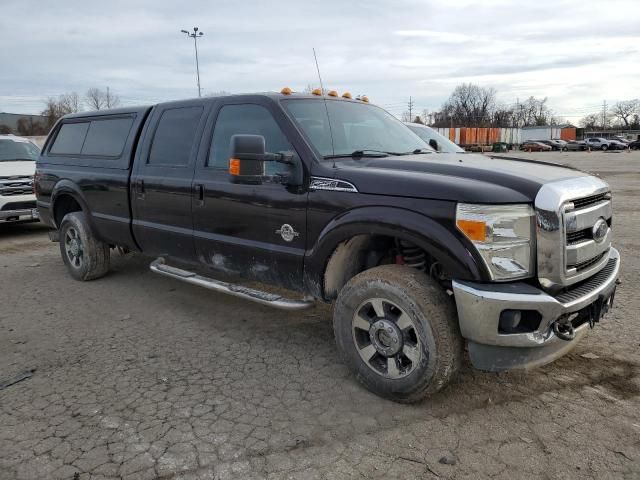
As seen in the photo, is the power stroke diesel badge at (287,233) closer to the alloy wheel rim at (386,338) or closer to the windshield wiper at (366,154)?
the windshield wiper at (366,154)

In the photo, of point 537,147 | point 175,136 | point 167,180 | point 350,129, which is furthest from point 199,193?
point 537,147

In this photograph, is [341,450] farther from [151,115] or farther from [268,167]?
[151,115]

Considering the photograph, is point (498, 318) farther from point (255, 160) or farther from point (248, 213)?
point (248, 213)

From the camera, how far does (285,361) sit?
3.92 m

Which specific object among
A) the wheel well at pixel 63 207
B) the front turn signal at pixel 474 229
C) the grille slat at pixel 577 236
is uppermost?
the front turn signal at pixel 474 229

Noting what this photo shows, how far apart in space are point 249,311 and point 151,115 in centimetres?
215

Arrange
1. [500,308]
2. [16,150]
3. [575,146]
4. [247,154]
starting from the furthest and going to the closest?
[575,146] < [16,150] < [247,154] < [500,308]

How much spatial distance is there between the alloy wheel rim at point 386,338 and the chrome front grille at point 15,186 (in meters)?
7.94

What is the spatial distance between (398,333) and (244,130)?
2.06 m

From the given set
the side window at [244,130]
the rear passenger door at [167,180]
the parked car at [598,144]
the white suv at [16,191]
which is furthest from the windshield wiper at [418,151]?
the parked car at [598,144]

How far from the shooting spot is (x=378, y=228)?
321 cm

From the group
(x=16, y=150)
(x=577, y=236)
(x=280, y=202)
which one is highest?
(x=16, y=150)

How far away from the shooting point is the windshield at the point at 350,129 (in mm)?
3861

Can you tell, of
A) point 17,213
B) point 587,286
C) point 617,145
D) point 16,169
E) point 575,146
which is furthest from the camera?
point 575,146
